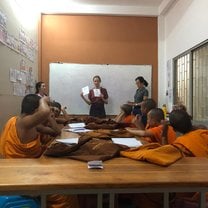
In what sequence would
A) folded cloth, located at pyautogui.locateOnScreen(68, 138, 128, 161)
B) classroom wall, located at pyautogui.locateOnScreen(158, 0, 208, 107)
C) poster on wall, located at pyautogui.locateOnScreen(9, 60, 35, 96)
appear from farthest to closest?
poster on wall, located at pyautogui.locateOnScreen(9, 60, 35, 96), classroom wall, located at pyautogui.locateOnScreen(158, 0, 208, 107), folded cloth, located at pyautogui.locateOnScreen(68, 138, 128, 161)

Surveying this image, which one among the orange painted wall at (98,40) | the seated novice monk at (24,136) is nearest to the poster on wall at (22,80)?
the orange painted wall at (98,40)

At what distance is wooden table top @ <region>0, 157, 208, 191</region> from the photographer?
1.24 m

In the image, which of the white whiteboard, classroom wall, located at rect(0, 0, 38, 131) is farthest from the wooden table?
the white whiteboard

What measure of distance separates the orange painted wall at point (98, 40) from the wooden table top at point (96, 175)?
5794 mm

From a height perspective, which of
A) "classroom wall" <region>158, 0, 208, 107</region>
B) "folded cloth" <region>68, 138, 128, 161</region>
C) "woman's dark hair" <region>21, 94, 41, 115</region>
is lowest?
"folded cloth" <region>68, 138, 128, 161</region>

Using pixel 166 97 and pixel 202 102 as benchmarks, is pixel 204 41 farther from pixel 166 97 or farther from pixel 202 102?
pixel 166 97

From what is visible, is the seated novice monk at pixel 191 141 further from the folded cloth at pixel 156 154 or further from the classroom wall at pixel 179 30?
the classroom wall at pixel 179 30

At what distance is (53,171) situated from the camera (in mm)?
1421

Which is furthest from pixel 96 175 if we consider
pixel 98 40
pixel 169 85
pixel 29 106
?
pixel 98 40

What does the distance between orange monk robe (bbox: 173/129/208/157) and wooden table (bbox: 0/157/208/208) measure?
0.48 metres

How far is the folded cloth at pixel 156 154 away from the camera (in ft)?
5.11

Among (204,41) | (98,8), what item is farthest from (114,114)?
(204,41)

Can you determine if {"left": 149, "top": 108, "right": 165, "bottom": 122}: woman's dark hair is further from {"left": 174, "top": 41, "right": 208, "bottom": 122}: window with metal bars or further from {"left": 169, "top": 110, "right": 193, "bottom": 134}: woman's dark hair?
{"left": 174, "top": 41, "right": 208, "bottom": 122}: window with metal bars

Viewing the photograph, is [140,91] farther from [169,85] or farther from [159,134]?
[159,134]
